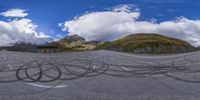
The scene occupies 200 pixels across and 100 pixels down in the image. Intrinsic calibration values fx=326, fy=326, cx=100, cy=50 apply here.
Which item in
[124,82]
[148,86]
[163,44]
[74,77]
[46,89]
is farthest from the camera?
[163,44]

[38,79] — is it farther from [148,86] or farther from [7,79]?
[148,86]

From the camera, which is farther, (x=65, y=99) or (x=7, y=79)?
(x=7, y=79)

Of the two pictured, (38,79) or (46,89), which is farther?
(38,79)

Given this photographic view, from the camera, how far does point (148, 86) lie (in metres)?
18.3

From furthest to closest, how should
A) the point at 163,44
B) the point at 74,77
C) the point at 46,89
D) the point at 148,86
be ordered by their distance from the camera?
1. the point at 163,44
2. the point at 74,77
3. the point at 148,86
4. the point at 46,89

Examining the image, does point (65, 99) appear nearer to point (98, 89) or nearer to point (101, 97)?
point (101, 97)

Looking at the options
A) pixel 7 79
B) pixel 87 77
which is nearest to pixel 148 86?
pixel 87 77

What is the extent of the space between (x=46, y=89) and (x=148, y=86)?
18.7 feet

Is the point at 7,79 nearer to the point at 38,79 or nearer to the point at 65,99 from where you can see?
the point at 38,79

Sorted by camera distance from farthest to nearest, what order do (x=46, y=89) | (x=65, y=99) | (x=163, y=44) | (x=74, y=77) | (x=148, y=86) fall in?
1. (x=163, y=44)
2. (x=74, y=77)
3. (x=148, y=86)
4. (x=46, y=89)
5. (x=65, y=99)

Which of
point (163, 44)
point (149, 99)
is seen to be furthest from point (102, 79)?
point (163, 44)

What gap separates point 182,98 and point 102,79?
6.60 metres

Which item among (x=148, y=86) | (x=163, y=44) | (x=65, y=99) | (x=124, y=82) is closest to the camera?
(x=65, y=99)

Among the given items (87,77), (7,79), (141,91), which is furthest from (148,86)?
(7,79)
